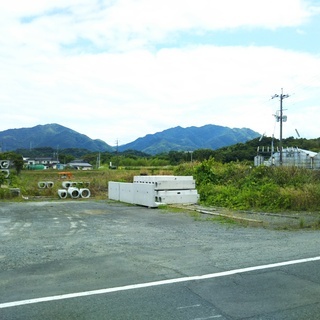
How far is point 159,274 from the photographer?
6.06 metres

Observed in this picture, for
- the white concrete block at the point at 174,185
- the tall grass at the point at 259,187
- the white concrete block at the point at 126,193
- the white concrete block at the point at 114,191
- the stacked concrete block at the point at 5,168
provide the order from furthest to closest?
the stacked concrete block at the point at 5,168 → the white concrete block at the point at 114,191 → the white concrete block at the point at 126,193 → the white concrete block at the point at 174,185 → the tall grass at the point at 259,187

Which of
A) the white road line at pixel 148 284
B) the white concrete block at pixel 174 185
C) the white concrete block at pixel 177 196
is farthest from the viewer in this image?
the white concrete block at pixel 174 185

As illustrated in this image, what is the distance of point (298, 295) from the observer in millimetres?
5074

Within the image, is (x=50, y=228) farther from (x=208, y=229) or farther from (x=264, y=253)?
(x=264, y=253)

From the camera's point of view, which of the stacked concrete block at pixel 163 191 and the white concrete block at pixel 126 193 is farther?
the white concrete block at pixel 126 193

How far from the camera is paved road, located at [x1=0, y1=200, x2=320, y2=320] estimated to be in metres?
4.58

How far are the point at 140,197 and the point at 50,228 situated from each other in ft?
27.1

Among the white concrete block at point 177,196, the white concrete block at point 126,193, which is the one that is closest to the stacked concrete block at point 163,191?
the white concrete block at point 177,196

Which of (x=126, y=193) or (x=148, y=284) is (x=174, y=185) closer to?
(x=126, y=193)

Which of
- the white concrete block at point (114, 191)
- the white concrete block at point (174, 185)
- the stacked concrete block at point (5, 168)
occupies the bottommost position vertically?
the white concrete block at point (114, 191)

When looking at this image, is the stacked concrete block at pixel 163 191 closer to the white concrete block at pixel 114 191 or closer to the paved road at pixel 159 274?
the white concrete block at pixel 114 191

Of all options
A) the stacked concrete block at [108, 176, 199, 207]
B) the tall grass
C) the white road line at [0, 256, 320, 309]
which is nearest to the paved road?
the white road line at [0, 256, 320, 309]

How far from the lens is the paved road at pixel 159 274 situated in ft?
15.0

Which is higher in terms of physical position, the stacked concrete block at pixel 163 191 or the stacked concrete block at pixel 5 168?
the stacked concrete block at pixel 5 168
